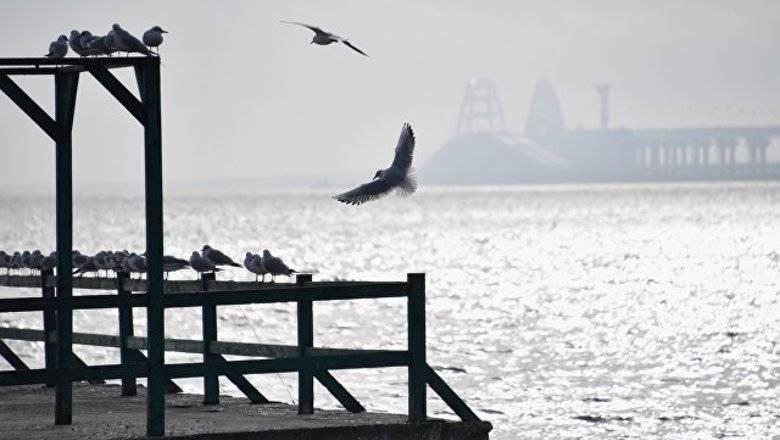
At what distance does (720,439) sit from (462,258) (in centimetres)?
6715

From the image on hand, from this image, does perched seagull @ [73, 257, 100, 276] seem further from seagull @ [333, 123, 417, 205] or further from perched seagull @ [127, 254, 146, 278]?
seagull @ [333, 123, 417, 205]

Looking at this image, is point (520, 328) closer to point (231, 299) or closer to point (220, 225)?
point (231, 299)

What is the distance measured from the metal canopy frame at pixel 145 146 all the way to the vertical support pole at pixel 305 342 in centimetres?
131

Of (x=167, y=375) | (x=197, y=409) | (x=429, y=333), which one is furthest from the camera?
(x=429, y=333)

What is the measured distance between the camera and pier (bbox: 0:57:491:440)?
11.3 meters

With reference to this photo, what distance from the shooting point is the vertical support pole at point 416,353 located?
12.3m

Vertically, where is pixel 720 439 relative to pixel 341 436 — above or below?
below

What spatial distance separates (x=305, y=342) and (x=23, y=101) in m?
2.57

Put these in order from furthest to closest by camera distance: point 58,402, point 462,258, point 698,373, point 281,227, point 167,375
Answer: point 281,227 → point 462,258 → point 698,373 → point 58,402 → point 167,375

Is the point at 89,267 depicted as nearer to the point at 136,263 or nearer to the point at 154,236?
the point at 136,263

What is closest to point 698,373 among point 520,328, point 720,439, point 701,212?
point 720,439

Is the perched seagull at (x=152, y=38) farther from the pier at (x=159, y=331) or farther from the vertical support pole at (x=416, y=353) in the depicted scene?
the vertical support pole at (x=416, y=353)

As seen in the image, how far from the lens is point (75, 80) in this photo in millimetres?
12086

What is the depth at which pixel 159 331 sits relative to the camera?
11.5 m
